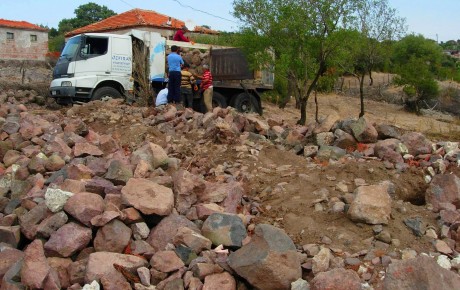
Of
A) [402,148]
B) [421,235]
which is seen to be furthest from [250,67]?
[421,235]

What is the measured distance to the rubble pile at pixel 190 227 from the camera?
10.2 ft

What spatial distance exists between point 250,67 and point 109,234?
30.5 ft

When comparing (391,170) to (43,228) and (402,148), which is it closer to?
(402,148)

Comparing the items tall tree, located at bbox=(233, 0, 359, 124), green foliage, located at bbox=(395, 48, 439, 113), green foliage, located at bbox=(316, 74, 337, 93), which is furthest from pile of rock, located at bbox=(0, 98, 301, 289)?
green foliage, located at bbox=(395, 48, 439, 113)

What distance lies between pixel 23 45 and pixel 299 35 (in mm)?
25355

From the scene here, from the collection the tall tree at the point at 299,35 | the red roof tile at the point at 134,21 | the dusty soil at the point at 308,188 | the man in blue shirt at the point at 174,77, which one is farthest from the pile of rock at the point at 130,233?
the red roof tile at the point at 134,21

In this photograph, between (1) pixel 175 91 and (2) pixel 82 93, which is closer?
(1) pixel 175 91

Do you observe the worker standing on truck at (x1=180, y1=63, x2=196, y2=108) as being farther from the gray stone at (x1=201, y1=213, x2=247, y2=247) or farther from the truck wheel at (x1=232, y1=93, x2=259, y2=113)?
the gray stone at (x1=201, y1=213, x2=247, y2=247)

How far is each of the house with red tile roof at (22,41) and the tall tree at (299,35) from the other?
23.1 metres

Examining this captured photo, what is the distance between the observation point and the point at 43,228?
11.9 feet

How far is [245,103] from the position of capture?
1296 centimetres

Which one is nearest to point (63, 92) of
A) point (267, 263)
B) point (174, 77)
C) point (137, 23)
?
point (174, 77)

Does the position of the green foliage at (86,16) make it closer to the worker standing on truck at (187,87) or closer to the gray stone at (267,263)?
the worker standing on truck at (187,87)

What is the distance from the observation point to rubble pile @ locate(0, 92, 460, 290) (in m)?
3.12
